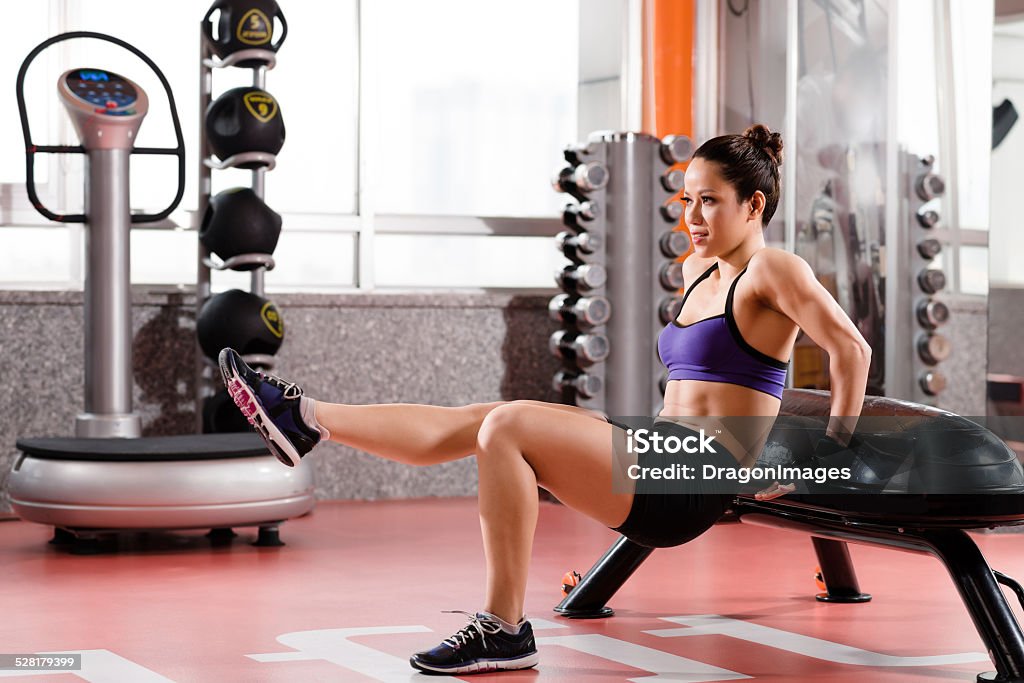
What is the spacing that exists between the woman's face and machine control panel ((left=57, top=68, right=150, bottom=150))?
2.53 m

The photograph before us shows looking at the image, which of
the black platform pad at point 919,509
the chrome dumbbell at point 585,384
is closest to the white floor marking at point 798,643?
the black platform pad at point 919,509

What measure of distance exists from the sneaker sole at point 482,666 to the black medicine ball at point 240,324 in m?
2.36

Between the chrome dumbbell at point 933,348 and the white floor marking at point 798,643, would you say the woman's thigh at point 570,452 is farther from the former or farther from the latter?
the chrome dumbbell at point 933,348

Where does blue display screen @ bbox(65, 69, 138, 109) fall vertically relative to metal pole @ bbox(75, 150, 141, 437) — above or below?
above

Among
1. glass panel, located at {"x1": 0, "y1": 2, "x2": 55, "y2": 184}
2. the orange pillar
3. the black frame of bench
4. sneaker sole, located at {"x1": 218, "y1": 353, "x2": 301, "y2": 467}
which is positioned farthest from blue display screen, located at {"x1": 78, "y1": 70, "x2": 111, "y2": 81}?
the black frame of bench

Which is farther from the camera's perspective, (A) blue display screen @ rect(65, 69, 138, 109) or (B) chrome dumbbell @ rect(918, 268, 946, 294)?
(B) chrome dumbbell @ rect(918, 268, 946, 294)

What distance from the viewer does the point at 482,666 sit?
2.67 metres

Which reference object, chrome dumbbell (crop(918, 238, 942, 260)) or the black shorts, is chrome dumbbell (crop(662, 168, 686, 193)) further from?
the black shorts

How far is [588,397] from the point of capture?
542cm

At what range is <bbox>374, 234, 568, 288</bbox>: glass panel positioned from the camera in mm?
5988

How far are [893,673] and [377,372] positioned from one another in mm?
3297

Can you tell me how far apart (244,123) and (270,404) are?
250cm

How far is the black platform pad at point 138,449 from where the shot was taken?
4.24 meters

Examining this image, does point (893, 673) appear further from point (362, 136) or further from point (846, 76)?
point (362, 136)
